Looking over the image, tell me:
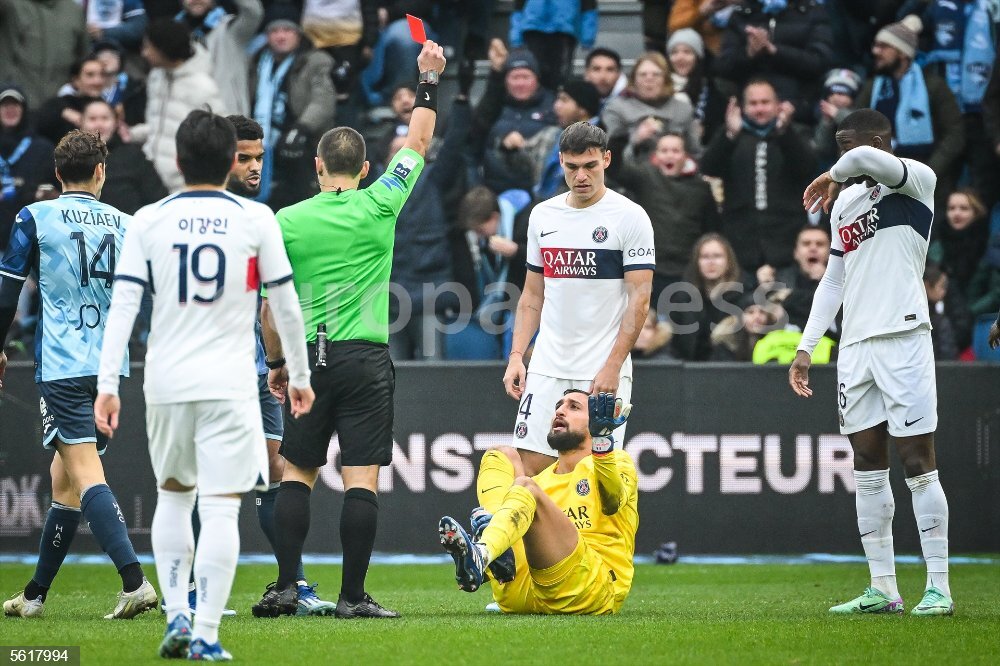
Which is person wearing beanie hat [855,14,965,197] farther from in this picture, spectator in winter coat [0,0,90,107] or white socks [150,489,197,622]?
white socks [150,489,197,622]

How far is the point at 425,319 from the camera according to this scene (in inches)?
534

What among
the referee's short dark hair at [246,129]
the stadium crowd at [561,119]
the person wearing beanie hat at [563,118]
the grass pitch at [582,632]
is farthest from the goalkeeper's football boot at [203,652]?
the person wearing beanie hat at [563,118]

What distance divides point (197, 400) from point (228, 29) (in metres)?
10.3

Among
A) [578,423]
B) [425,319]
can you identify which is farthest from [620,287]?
[425,319]

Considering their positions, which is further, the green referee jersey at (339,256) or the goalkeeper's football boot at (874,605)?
the goalkeeper's football boot at (874,605)

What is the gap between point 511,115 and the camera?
14555 mm

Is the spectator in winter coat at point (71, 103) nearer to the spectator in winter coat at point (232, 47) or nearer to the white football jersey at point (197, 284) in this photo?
the spectator in winter coat at point (232, 47)

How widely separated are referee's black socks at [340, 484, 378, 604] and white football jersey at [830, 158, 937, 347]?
2905 mm

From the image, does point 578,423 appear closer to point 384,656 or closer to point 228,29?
point 384,656

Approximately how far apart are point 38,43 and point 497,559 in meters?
10.9

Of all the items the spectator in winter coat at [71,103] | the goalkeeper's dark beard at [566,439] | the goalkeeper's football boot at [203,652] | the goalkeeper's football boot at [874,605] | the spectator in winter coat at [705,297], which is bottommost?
the goalkeeper's football boot at [874,605]

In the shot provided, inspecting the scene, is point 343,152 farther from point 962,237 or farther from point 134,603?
point 962,237

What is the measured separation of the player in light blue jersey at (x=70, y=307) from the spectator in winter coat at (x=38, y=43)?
8.48 m

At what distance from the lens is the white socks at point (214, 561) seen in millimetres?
5711
